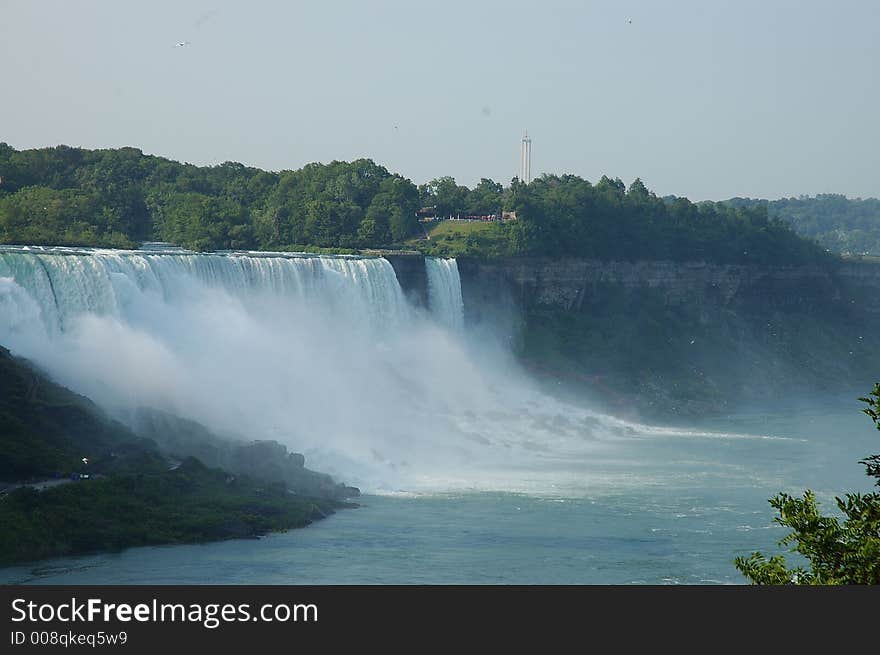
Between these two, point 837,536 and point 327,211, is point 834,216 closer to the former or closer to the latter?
point 327,211

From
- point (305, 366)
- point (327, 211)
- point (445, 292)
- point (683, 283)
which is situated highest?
point (327, 211)

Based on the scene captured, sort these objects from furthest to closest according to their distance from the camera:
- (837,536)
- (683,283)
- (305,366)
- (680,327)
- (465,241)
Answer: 1. (683,283)
2. (680,327)
3. (465,241)
4. (305,366)
5. (837,536)

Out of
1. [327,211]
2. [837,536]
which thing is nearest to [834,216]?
[327,211]

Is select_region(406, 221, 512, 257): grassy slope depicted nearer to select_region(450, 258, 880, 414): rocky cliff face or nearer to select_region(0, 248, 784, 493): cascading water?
select_region(450, 258, 880, 414): rocky cliff face

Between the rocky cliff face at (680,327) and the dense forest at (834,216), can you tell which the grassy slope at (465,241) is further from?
the dense forest at (834,216)

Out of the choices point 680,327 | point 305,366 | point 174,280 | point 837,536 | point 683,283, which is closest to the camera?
point 837,536

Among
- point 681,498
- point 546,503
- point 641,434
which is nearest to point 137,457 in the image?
point 546,503
